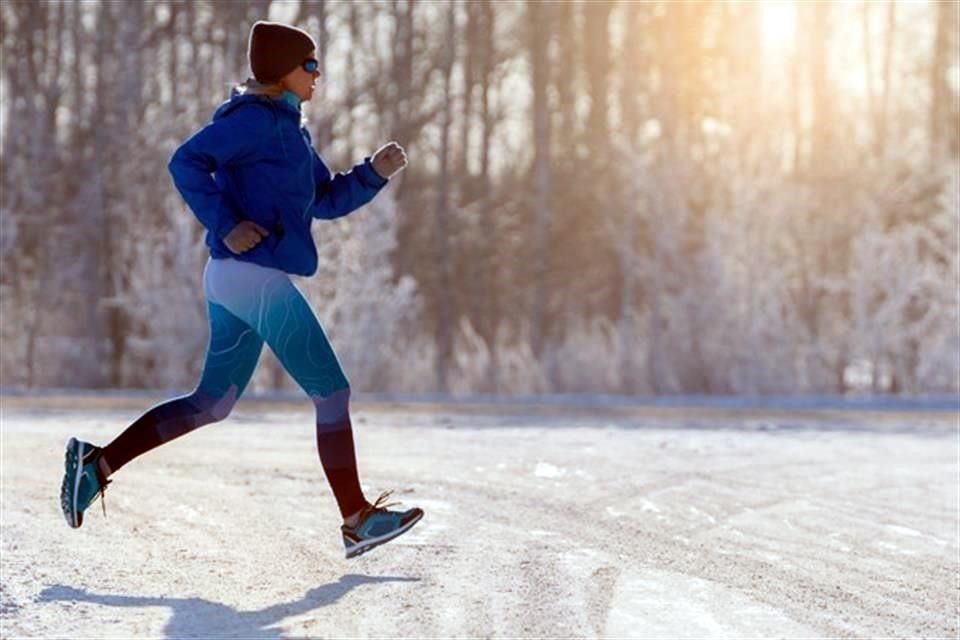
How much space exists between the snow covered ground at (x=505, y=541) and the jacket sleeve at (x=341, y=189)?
1.23 metres

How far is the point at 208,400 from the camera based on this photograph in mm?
5727

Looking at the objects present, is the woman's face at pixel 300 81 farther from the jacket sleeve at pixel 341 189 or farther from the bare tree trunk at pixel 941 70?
the bare tree trunk at pixel 941 70

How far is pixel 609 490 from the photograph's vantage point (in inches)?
332

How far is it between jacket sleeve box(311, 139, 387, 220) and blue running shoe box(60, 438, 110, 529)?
1096 mm

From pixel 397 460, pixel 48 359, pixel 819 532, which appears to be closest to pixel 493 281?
pixel 48 359

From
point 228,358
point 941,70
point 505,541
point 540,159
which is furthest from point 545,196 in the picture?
point 228,358

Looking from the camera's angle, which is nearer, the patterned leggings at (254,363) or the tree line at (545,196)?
the patterned leggings at (254,363)

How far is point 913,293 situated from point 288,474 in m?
9.71

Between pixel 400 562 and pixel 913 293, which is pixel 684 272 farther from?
pixel 400 562

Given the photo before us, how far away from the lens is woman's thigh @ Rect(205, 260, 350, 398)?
5449 millimetres

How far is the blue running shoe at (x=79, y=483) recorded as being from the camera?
5684mm

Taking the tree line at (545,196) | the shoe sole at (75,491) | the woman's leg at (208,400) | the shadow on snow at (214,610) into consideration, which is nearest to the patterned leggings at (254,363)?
the woman's leg at (208,400)

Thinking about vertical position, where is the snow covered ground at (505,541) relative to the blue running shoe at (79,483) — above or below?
below

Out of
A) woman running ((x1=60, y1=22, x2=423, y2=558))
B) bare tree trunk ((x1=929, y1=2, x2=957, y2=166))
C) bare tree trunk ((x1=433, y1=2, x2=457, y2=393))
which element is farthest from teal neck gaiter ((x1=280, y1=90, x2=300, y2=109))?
bare tree trunk ((x1=929, y1=2, x2=957, y2=166))
